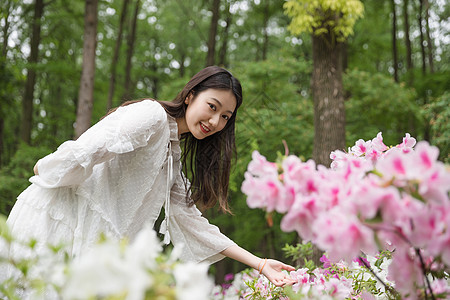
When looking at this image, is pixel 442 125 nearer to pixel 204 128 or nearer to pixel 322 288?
pixel 204 128

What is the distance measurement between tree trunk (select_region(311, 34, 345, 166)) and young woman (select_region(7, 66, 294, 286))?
79.9 inches

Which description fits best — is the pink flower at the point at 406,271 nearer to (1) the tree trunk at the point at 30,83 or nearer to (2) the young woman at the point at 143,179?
(2) the young woman at the point at 143,179

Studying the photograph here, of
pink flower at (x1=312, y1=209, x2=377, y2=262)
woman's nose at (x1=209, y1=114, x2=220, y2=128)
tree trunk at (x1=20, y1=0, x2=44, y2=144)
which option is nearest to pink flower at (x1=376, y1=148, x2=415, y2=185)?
→ pink flower at (x1=312, y1=209, x2=377, y2=262)

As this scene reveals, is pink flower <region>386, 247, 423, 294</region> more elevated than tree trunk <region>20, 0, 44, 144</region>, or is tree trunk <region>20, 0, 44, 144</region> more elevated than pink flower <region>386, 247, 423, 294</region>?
tree trunk <region>20, 0, 44, 144</region>

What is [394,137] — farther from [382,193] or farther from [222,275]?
[382,193]

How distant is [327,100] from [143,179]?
2865 mm

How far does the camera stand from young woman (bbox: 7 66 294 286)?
1.78m

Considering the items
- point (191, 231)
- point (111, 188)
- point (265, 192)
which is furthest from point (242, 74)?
point (265, 192)

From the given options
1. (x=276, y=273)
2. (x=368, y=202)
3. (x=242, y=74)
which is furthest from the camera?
(x=242, y=74)

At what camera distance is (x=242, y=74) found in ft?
22.3

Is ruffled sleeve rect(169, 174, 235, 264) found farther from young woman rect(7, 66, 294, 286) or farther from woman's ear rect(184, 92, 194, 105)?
woman's ear rect(184, 92, 194, 105)

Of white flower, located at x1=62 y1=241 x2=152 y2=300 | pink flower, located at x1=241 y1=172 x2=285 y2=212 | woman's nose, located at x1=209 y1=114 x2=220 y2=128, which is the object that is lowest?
white flower, located at x1=62 y1=241 x2=152 y2=300

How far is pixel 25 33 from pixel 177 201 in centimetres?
979

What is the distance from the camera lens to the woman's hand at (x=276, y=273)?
75.0 inches
